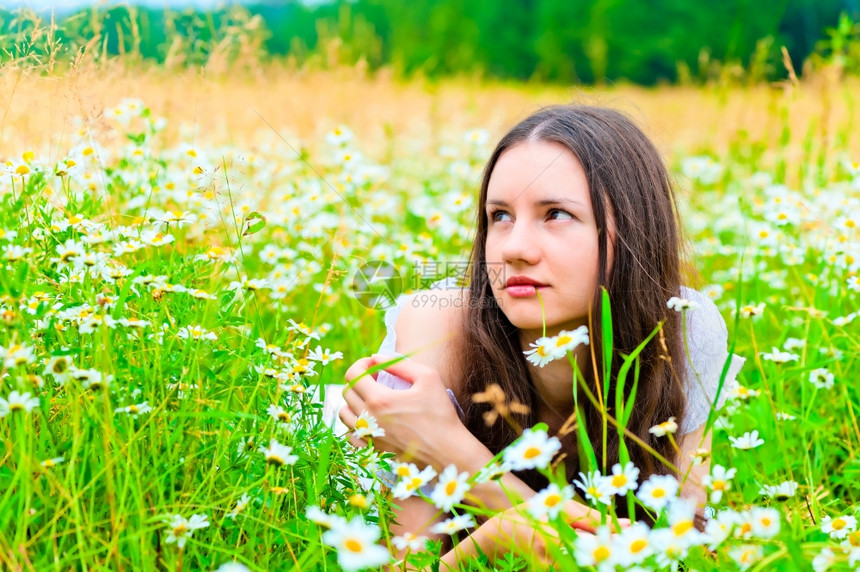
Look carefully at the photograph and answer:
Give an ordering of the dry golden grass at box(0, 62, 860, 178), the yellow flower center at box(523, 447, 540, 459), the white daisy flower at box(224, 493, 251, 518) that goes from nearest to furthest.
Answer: the yellow flower center at box(523, 447, 540, 459)
the white daisy flower at box(224, 493, 251, 518)
the dry golden grass at box(0, 62, 860, 178)

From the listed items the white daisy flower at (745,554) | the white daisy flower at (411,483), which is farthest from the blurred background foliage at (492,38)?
the white daisy flower at (745,554)

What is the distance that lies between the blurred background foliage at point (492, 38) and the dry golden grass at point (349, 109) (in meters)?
0.12

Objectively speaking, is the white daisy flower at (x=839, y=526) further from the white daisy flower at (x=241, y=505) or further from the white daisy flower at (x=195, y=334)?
the white daisy flower at (x=195, y=334)

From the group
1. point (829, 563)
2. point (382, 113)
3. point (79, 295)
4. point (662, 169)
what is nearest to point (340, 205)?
point (662, 169)

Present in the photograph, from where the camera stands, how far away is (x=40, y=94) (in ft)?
7.43

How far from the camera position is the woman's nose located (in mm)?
1453

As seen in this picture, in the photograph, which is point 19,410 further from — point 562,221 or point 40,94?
point 40,94

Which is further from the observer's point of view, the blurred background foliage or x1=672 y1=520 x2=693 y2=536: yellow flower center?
the blurred background foliage

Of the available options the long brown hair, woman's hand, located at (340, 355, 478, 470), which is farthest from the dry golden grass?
woman's hand, located at (340, 355, 478, 470)

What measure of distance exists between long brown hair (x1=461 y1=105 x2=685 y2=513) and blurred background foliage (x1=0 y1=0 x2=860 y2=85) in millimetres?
751

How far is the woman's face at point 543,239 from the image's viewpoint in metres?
1.48

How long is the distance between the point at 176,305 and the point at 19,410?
382 mm

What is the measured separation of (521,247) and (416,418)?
0.37 m

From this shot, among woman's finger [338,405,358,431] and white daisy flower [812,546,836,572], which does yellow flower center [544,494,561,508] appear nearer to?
white daisy flower [812,546,836,572]
